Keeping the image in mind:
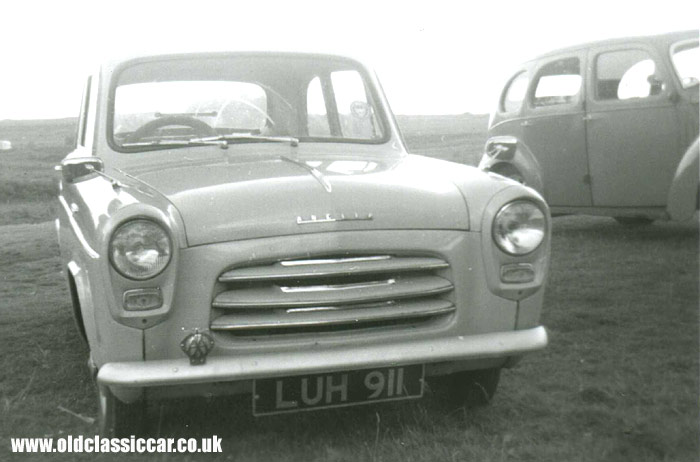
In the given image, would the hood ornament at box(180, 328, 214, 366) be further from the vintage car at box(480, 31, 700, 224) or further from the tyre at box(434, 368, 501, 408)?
the vintage car at box(480, 31, 700, 224)

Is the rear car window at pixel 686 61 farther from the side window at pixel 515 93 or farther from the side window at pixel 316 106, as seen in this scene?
the side window at pixel 316 106

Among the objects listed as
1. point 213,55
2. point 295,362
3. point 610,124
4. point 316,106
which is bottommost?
point 610,124

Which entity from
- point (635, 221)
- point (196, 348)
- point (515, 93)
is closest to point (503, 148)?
point (196, 348)

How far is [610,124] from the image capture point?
7.50m

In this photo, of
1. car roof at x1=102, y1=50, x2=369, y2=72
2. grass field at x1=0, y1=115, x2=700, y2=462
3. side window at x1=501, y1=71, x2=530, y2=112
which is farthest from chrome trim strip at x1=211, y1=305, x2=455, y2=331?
side window at x1=501, y1=71, x2=530, y2=112

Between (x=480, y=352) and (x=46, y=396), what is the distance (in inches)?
79.4

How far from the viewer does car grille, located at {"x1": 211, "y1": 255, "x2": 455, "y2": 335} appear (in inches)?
119

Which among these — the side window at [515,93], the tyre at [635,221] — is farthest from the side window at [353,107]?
the tyre at [635,221]

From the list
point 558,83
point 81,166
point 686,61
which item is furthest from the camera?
point 558,83

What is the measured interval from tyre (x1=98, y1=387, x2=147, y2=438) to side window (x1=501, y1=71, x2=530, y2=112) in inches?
237

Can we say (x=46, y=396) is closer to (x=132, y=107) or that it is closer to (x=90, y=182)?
(x=90, y=182)

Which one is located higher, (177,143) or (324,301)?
(177,143)

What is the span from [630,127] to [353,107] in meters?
3.47

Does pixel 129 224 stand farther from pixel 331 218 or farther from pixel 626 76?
pixel 626 76
